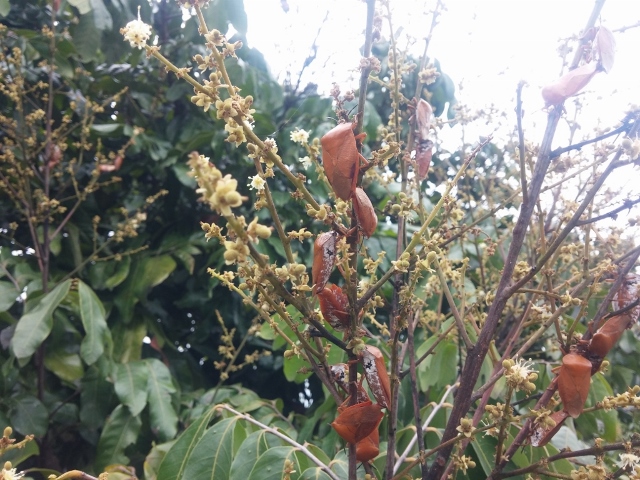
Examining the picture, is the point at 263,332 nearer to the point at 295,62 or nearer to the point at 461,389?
the point at 461,389

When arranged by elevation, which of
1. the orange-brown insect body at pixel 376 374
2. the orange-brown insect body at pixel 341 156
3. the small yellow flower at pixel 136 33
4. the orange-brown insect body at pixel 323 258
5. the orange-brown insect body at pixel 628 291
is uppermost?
the small yellow flower at pixel 136 33

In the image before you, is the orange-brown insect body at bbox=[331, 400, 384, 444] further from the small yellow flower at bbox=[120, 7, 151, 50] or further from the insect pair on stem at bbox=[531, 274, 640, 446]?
the small yellow flower at bbox=[120, 7, 151, 50]

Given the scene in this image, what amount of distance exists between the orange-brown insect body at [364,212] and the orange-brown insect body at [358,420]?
159 millimetres

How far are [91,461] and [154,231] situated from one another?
81cm

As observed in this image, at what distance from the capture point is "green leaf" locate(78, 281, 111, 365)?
49.1 inches

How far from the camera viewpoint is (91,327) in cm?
126

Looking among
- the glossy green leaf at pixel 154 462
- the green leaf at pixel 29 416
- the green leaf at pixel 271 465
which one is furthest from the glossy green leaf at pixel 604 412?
the green leaf at pixel 29 416

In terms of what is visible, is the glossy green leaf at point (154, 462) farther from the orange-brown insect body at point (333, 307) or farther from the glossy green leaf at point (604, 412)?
the glossy green leaf at point (604, 412)

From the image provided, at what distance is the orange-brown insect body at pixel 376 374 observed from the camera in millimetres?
488

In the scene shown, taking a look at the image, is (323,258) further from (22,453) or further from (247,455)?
(22,453)

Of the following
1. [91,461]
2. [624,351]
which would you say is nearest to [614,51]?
[624,351]

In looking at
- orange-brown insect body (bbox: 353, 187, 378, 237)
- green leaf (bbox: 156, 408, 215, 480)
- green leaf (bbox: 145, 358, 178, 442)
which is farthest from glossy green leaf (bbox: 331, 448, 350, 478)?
green leaf (bbox: 145, 358, 178, 442)

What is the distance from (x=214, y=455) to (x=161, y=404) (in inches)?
25.2

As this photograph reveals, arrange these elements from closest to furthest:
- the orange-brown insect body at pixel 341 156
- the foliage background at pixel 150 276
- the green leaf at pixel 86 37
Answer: the orange-brown insect body at pixel 341 156 < the foliage background at pixel 150 276 < the green leaf at pixel 86 37
